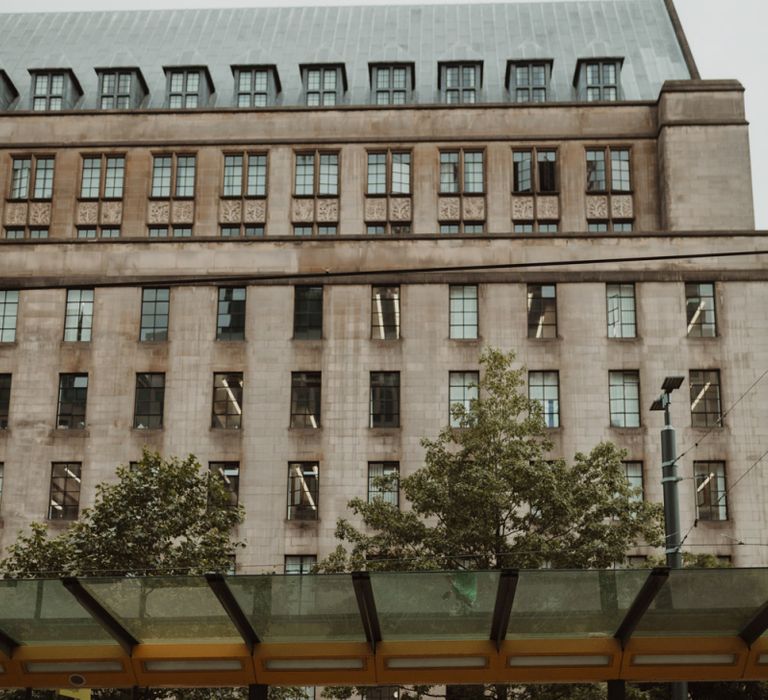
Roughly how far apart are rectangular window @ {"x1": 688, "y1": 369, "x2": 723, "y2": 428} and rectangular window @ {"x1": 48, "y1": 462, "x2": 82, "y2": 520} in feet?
78.5

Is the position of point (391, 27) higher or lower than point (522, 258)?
higher

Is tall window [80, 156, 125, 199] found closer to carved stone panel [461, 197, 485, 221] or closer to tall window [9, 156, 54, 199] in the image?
tall window [9, 156, 54, 199]

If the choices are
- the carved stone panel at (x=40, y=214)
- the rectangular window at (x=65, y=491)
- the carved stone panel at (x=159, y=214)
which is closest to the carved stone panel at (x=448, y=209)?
the carved stone panel at (x=159, y=214)

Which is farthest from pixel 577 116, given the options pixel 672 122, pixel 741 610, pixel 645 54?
pixel 741 610

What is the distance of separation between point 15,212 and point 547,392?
87.5ft

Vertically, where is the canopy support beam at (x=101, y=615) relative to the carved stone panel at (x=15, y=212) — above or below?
below

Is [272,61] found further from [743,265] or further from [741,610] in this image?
[741,610]

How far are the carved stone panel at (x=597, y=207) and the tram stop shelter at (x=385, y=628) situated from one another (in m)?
42.1

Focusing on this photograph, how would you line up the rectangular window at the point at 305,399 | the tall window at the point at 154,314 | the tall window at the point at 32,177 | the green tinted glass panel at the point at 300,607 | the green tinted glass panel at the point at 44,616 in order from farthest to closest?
the tall window at the point at 32,177 → the tall window at the point at 154,314 → the rectangular window at the point at 305,399 → the green tinted glass panel at the point at 44,616 → the green tinted glass panel at the point at 300,607

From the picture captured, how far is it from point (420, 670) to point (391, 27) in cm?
5677

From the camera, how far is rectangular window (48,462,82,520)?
4578 cm

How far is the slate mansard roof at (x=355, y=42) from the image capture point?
6091 centimetres

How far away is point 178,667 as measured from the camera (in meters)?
13.5

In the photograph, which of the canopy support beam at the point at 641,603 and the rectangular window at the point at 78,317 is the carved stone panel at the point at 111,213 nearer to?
the rectangular window at the point at 78,317
